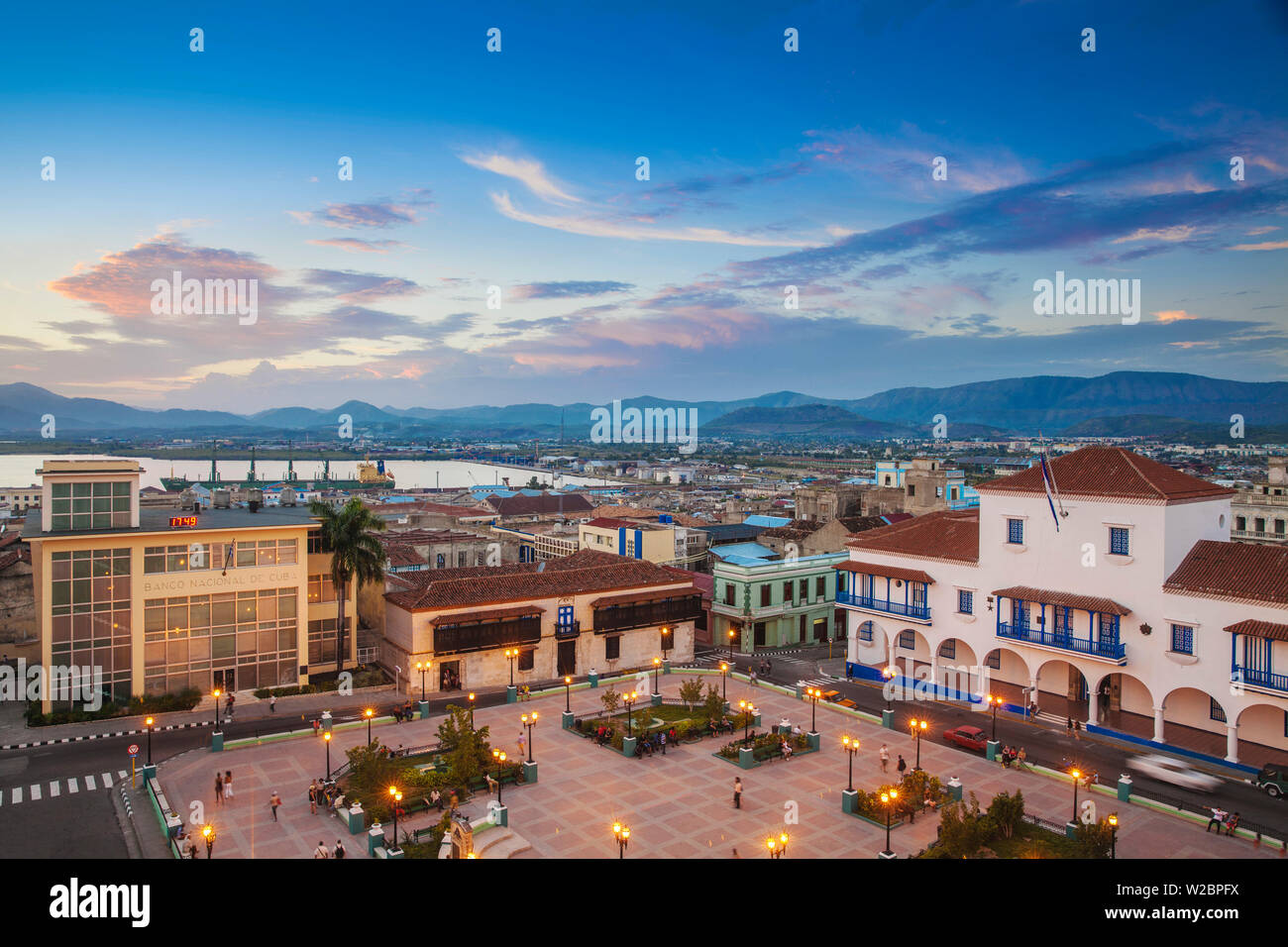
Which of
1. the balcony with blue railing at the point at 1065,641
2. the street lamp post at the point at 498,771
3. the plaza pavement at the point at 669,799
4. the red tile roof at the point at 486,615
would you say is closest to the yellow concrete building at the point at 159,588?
the red tile roof at the point at 486,615

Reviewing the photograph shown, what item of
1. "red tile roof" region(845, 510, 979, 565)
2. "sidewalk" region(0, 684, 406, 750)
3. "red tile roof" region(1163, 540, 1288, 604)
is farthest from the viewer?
"red tile roof" region(845, 510, 979, 565)

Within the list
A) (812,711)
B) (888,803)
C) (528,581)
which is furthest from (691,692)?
(888,803)

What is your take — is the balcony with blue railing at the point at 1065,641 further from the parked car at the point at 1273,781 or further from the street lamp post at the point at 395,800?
the street lamp post at the point at 395,800

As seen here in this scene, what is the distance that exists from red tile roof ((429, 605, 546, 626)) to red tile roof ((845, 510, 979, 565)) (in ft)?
57.7

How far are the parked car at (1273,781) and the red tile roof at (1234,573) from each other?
5726 millimetres

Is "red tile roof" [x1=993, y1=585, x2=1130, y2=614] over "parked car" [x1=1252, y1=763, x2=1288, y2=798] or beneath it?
over

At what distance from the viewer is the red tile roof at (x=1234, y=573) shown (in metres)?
30.4

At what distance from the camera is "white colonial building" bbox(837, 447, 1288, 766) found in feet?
102

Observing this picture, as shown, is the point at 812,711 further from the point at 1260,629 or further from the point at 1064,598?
the point at 1260,629

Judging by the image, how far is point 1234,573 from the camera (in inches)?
1251

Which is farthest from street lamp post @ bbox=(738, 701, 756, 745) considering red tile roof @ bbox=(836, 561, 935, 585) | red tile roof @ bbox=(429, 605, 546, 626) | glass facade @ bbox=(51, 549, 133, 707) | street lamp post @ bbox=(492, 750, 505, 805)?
glass facade @ bbox=(51, 549, 133, 707)

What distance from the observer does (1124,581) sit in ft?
112

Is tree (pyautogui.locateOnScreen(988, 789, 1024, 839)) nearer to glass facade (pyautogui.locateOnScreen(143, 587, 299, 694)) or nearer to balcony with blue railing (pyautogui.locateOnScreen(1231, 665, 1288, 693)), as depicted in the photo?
balcony with blue railing (pyautogui.locateOnScreen(1231, 665, 1288, 693))
